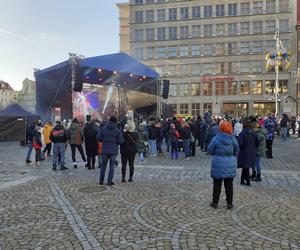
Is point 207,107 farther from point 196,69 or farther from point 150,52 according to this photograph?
point 150,52

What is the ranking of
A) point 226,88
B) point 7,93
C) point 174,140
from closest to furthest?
point 174,140 < point 226,88 < point 7,93

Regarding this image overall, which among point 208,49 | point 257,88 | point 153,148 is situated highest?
point 208,49

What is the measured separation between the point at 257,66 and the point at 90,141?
2034 inches

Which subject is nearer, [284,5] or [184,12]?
[284,5]

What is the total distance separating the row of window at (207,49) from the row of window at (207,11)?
537cm

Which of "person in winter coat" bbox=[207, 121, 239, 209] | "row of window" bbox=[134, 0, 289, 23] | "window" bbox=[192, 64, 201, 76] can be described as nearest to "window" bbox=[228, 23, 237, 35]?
"row of window" bbox=[134, 0, 289, 23]

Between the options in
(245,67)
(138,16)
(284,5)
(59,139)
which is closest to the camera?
(59,139)

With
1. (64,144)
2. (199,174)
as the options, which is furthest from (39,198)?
(199,174)

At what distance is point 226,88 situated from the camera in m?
58.8

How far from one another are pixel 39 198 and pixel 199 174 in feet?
16.0

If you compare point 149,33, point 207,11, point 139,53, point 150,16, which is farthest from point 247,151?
point 150,16

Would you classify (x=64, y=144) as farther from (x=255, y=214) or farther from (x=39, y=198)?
(x=255, y=214)

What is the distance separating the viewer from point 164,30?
202 ft

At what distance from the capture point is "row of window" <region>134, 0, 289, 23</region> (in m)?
57.0
